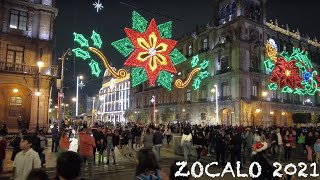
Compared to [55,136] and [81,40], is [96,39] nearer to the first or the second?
[81,40]

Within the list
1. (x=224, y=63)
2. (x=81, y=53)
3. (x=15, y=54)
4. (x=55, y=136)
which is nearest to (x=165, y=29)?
(x=81, y=53)

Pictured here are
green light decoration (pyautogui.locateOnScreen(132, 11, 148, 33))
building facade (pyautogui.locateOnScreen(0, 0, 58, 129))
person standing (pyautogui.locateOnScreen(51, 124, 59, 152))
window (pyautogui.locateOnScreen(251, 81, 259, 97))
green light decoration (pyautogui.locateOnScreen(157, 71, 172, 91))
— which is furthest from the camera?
window (pyautogui.locateOnScreen(251, 81, 259, 97))

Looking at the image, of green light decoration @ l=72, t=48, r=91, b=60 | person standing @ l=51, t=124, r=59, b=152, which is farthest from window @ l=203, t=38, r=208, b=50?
green light decoration @ l=72, t=48, r=91, b=60

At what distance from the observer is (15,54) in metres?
27.6

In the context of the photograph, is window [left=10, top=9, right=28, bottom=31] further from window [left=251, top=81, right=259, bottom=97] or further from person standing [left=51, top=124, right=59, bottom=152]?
window [left=251, top=81, right=259, bottom=97]

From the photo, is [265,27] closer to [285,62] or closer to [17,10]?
[285,62]

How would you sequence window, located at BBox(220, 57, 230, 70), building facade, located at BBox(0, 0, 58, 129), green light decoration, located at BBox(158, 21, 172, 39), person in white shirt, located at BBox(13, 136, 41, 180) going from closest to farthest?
person in white shirt, located at BBox(13, 136, 41, 180), green light decoration, located at BBox(158, 21, 172, 39), building facade, located at BBox(0, 0, 58, 129), window, located at BBox(220, 57, 230, 70)

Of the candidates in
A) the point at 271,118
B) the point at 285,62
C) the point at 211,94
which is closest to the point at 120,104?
the point at 211,94

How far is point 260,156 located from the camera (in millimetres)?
6812

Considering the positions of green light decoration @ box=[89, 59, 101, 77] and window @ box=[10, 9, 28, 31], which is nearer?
green light decoration @ box=[89, 59, 101, 77]

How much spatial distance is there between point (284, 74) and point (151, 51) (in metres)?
26.6

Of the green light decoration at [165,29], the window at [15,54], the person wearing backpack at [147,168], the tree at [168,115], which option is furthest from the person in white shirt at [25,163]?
the tree at [168,115]

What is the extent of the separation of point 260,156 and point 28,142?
521cm

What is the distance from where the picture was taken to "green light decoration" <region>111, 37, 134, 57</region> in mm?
14745
